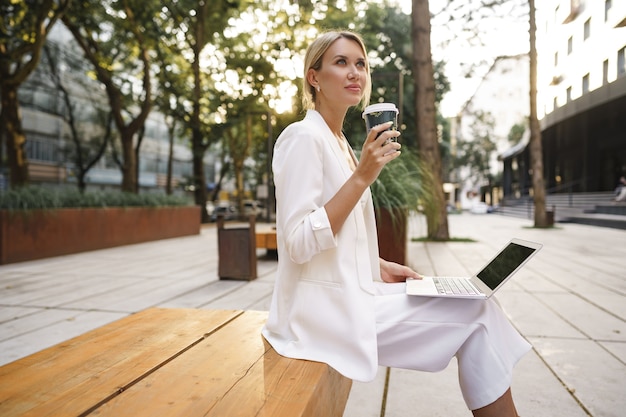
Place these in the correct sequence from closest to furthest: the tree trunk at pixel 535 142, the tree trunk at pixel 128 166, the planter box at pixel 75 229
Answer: the planter box at pixel 75 229 → the tree trunk at pixel 128 166 → the tree trunk at pixel 535 142

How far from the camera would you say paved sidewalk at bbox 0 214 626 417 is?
209cm

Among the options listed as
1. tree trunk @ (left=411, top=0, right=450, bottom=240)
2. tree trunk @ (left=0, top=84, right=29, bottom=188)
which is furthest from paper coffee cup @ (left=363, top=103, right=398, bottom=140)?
tree trunk @ (left=0, top=84, right=29, bottom=188)

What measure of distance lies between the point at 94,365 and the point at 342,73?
4.01 ft

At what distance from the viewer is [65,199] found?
8.02 m

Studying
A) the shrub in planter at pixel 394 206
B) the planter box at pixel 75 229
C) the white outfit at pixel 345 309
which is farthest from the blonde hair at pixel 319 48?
the planter box at pixel 75 229

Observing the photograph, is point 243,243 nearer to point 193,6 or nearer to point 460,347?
point 460,347

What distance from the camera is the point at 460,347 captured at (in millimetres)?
1391

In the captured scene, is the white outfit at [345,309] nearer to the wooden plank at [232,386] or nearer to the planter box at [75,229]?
the wooden plank at [232,386]

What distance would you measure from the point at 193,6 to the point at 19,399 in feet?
48.7

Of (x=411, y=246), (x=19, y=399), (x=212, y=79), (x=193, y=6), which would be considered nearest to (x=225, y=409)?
(x=19, y=399)

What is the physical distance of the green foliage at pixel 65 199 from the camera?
6953 millimetres

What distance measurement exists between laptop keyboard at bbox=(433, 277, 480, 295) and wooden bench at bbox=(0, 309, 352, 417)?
0.46 m

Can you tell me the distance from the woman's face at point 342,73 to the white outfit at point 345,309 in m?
0.13

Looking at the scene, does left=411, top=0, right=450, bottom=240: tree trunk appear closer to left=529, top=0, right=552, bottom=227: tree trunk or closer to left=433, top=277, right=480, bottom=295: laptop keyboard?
left=529, top=0, right=552, bottom=227: tree trunk
